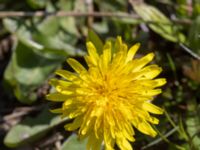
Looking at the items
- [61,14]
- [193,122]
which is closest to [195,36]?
[193,122]

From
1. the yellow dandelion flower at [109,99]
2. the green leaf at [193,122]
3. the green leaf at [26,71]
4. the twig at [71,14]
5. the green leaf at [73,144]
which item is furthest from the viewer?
the twig at [71,14]

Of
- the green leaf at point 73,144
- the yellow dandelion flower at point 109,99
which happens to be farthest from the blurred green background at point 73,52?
the yellow dandelion flower at point 109,99

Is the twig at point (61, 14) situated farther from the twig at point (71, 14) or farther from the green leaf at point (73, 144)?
the green leaf at point (73, 144)

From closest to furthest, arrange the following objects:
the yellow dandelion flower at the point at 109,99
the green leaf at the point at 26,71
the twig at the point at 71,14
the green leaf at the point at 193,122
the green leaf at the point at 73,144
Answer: the yellow dandelion flower at the point at 109,99 < the green leaf at the point at 193,122 < the green leaf at the point at 73,144 < the green leaf at the point at 26,71 < the twig at the point at 71,14

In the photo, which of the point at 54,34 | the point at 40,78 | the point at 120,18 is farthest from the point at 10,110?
the point at 120,18

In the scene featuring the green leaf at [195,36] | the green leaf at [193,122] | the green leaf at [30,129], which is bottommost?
the green leaf at [193,122]

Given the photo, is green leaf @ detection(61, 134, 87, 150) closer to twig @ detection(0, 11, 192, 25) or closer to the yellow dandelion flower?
the yellow dandelion flower

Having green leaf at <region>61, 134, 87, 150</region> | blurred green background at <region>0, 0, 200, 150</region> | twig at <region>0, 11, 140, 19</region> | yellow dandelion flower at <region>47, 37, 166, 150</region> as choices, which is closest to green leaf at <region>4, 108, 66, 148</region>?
blurred green background at <region>0, 0, 200, 150</region>

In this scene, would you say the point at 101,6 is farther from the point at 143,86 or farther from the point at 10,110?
the point at 143,86
